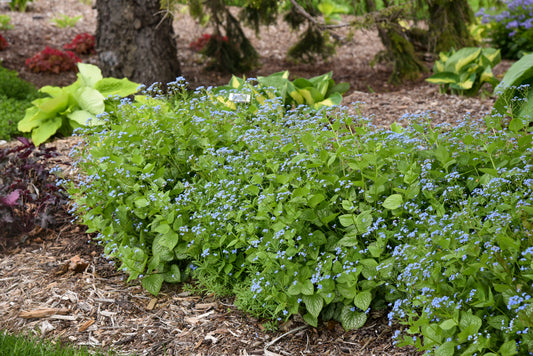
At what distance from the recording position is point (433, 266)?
2.15 m

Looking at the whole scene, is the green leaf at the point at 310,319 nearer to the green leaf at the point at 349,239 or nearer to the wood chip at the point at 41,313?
the green leaf at the point at 349,239

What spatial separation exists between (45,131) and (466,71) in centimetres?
413

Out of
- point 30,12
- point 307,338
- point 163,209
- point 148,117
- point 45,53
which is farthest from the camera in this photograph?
point 30,12

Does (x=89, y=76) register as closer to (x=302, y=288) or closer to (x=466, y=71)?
(x=302, y=288)

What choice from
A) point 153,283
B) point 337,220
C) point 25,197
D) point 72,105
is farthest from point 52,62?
point 337,220

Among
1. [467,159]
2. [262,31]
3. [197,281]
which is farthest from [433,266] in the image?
[262,31]

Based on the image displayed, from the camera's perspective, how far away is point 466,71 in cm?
499

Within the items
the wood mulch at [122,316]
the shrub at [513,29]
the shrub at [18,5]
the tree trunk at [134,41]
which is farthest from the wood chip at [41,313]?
the shrub at [18,5]

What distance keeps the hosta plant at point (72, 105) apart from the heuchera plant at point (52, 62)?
2456 millimetres

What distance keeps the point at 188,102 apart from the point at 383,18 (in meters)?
2.82

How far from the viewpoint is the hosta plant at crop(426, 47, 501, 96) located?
4887 millimetres

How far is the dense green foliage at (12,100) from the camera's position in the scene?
5330 mm

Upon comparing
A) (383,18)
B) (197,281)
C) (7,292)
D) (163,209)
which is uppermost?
(383,18)

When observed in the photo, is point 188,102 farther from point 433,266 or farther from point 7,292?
point 433,266
